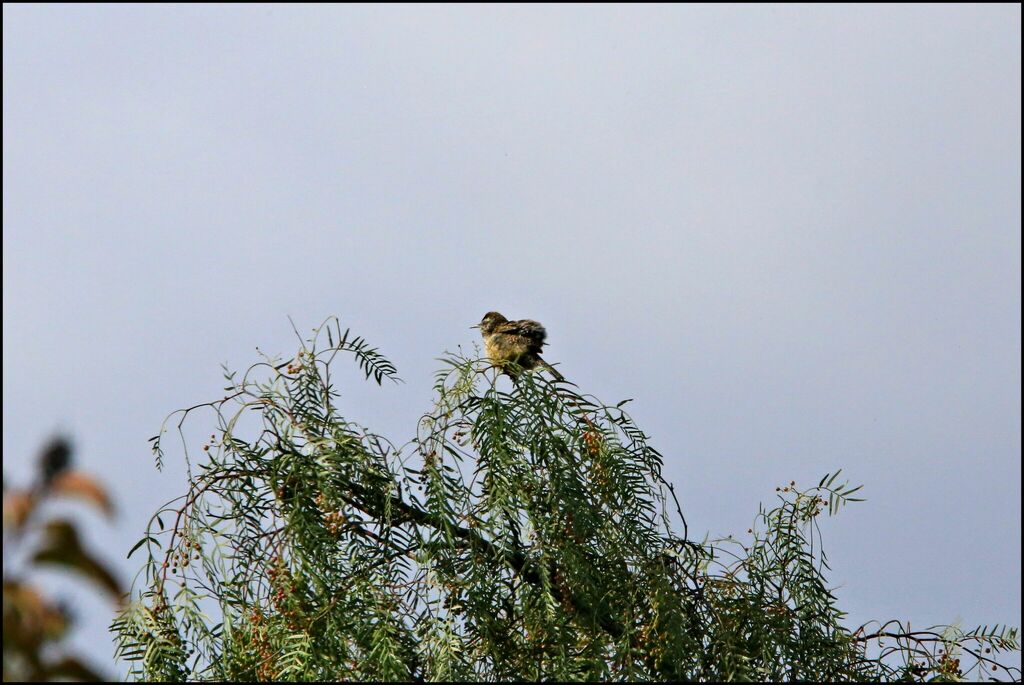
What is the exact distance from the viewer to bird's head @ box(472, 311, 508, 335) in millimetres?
6605

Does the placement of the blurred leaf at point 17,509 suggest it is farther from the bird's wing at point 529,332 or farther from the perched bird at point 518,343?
the bird's wing at point 529,332

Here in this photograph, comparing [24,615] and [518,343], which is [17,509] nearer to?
[24,615]

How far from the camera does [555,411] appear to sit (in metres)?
5.16

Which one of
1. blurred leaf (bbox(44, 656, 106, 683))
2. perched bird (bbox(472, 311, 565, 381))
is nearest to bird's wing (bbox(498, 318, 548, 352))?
perched bird (bbox(472, 311, 565, 381))

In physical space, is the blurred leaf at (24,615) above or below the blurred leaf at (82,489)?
below

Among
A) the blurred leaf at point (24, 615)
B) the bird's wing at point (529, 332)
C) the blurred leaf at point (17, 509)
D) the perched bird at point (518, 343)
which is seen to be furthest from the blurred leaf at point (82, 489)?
the bird's wing at point (529, 332)

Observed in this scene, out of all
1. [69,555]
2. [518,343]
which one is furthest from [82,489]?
[518,343]

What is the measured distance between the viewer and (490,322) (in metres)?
6.70

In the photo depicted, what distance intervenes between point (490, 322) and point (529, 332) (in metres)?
0.48

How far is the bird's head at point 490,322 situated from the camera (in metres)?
6.61

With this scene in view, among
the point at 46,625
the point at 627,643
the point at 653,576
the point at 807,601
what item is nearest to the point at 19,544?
the point at 46,625

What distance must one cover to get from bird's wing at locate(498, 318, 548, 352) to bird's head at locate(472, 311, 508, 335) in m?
0.25

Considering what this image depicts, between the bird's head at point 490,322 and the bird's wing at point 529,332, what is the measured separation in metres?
0.25

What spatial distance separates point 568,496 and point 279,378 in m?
1.20
